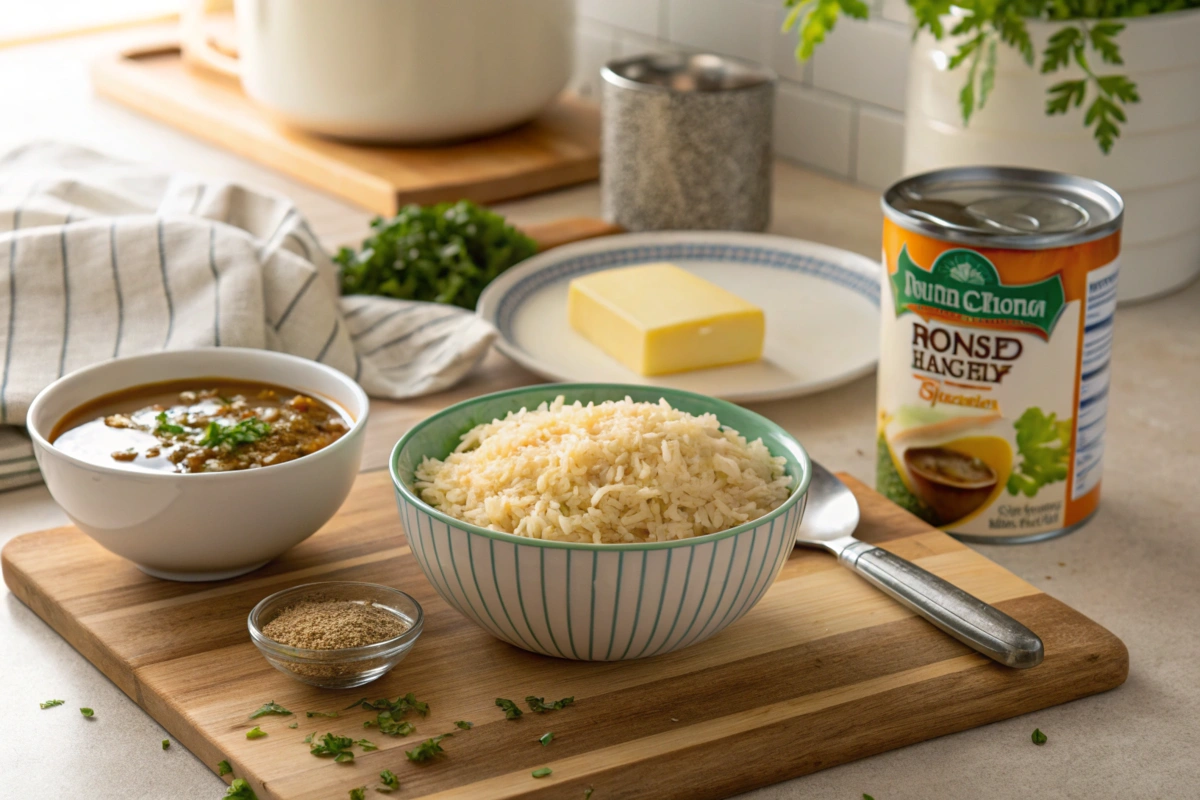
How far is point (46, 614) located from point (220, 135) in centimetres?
123

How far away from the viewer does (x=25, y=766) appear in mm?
766

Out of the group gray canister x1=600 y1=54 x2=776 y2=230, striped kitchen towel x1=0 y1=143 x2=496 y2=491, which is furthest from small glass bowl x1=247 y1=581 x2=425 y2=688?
gray canister x1=600 y1=54 x2=776 y2=230

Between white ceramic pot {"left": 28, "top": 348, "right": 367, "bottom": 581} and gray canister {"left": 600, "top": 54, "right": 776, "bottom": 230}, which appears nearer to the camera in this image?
white ceramic pot {"left": 28, "top": 348, "right": 367, "bottom": 581}

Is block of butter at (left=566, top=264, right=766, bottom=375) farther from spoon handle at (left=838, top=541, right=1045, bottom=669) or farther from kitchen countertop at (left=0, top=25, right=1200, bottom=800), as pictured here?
spoon handle at (left=838, top=541, right=1045, bottom=669)

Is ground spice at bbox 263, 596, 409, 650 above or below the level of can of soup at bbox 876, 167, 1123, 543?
below

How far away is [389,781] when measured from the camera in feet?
2.32

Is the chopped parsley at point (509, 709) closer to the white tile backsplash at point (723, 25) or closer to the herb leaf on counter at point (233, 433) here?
the herb leaf on counter at point (233, 433)

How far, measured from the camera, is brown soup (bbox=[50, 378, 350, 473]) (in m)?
0.89

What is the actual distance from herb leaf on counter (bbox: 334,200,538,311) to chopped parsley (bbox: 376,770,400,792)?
748 mm

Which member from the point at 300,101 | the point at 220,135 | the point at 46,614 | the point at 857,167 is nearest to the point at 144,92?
the point at 220,135

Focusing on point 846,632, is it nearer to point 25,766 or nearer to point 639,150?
point 25,766

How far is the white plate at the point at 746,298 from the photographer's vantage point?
49.1 inches

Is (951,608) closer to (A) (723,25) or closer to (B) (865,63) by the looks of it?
(B) (865,63)

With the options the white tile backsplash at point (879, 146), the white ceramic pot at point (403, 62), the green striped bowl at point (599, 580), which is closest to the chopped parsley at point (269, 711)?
the green striped bowl at point (599, 580)
